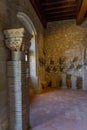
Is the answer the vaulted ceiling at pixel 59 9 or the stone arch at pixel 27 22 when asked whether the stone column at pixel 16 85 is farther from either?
the vaulted ceiling at pixel 59 9

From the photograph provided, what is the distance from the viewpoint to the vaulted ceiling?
5.27 meters

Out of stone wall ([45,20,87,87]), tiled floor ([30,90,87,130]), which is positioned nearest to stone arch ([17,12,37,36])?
stone wall ([45,20,87,87])

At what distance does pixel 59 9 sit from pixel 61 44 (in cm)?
171

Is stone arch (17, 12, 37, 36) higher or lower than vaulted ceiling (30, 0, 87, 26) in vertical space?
lower

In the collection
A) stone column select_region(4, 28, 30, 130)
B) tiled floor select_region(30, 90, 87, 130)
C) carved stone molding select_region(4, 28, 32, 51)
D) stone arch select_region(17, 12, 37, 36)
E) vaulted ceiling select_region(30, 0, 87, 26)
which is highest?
vaulted ceiling select_region(30, 0, 87, 26)

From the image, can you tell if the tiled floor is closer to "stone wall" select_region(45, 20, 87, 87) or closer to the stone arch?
the stone arch

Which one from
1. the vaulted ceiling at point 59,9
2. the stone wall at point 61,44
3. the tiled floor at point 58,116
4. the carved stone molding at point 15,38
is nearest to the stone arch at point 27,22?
the vaulted ceiling at point 59,9

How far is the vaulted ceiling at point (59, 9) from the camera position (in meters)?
5.27

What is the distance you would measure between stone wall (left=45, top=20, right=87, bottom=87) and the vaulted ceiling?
37 centimetres

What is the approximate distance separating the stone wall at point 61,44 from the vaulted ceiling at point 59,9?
371 millimetres

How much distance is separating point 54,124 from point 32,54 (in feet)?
10.5

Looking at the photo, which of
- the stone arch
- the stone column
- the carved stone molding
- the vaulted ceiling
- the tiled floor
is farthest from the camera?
the vaulted ceiling

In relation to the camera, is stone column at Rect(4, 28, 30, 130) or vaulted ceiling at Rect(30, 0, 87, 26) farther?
vaulted ceiling at Rect(30, 0, 87, 26)

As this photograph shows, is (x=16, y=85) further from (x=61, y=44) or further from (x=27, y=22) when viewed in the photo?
(x=61, y=44)
